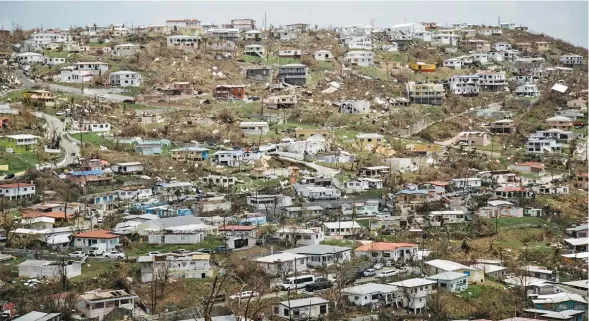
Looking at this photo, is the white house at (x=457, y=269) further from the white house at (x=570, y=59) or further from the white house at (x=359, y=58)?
the white house at (x=570, y=59)

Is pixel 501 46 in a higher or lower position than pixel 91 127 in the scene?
higher

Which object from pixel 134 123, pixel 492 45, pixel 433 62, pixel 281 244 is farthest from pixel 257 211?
pixel 492 45

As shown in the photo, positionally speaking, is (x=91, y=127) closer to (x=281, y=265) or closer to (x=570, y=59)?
(x=281, y=265)

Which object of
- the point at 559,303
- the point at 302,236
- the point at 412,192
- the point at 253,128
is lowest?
the point at 559,303

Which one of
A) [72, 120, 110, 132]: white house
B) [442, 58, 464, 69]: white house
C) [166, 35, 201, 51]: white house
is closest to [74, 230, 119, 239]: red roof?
[72, 120, 110, 132]: white house

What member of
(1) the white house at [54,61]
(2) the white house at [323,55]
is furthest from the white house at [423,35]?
(1) the white house at [54,61]

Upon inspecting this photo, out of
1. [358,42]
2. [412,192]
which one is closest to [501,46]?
[358,42]

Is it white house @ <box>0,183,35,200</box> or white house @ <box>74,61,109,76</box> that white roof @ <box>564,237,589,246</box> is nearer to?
white house @ <box>0,183,35,200</box>

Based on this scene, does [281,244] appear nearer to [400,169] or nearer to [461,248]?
[461,248]
